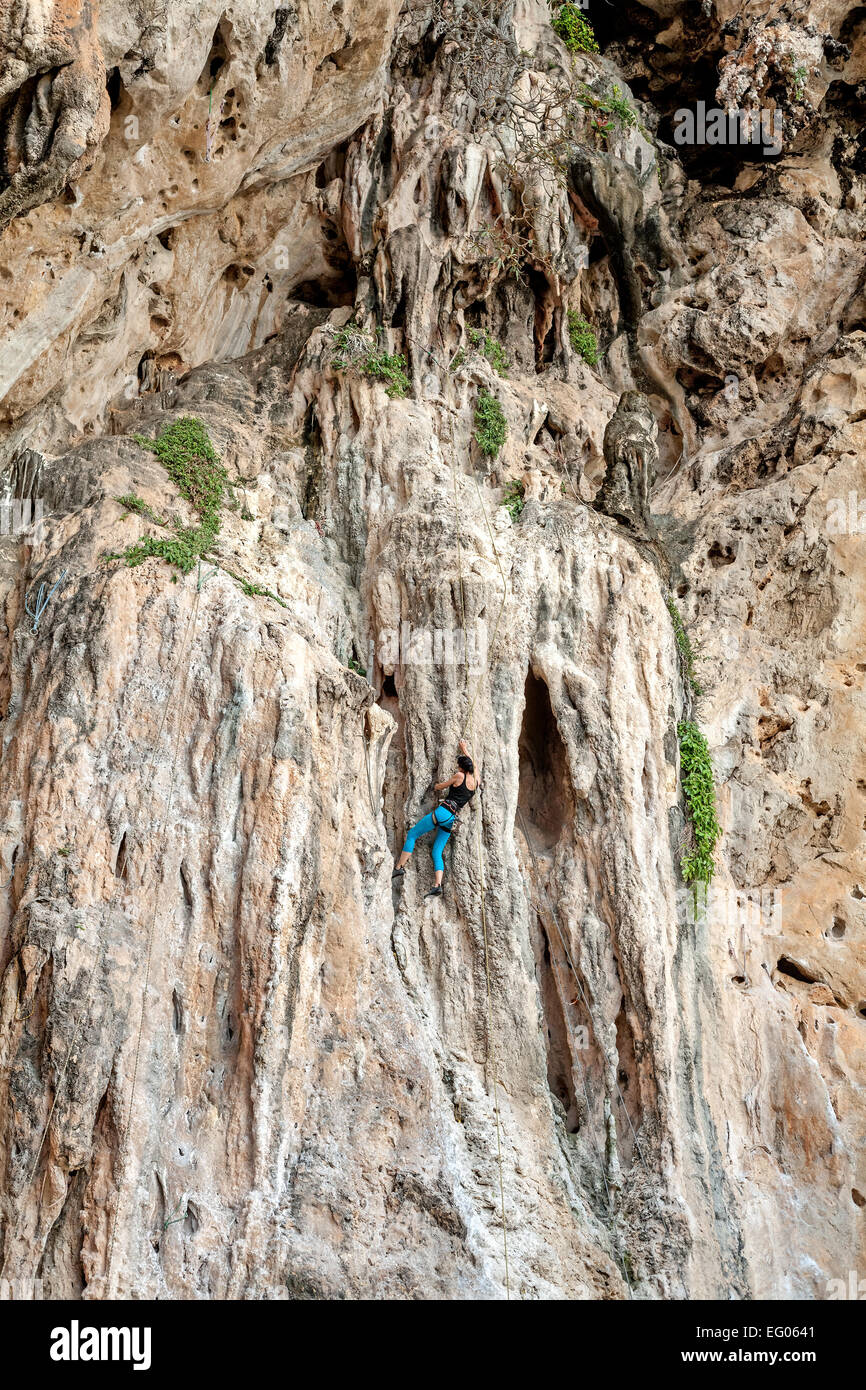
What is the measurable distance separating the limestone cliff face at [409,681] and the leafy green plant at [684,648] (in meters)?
0.21

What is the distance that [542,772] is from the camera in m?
13.0

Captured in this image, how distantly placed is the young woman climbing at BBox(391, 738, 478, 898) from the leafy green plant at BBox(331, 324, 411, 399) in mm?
5231

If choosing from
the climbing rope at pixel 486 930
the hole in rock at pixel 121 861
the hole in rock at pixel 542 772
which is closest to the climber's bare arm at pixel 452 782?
the climbing rope at pixel 486 930

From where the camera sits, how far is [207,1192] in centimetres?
952

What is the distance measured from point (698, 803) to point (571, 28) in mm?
13184

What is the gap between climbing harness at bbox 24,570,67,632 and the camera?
11.0 meters

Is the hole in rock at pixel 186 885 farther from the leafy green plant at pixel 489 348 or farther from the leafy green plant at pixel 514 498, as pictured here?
the leafy green plant at pixel 489 348

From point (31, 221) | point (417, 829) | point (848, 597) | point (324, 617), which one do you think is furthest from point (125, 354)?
point (848, 597)

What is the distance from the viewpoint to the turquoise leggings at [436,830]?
11672 millimetres

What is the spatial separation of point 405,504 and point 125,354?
398cm

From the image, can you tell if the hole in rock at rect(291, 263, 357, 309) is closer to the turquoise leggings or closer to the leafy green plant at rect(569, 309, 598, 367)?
the leafy green plant at rect(569, 309, 598, 367)

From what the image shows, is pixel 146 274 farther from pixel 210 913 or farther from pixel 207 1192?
pixel 207 1192

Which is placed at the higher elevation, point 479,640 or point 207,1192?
point 479,640

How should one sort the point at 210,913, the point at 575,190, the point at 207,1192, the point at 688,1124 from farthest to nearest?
the point at 575,190 → the point at 688,1124 → the point at 210,913 → the point at 207,1192
